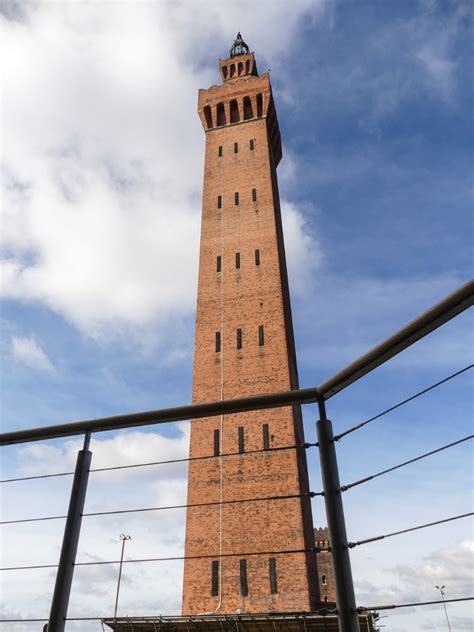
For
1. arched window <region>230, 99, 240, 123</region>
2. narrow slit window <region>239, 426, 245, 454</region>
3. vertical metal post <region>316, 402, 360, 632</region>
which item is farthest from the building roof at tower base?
arched window <region>230, 99, 240, 123</region>

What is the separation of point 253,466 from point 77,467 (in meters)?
15.8

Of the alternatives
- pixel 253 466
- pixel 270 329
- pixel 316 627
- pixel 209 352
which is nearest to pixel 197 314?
pixel 209 352

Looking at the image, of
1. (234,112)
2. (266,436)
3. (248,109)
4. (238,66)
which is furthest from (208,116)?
(266,436)

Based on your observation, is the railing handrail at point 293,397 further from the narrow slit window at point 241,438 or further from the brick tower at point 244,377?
the narrow slit window at point 241,438

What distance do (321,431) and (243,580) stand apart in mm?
15938

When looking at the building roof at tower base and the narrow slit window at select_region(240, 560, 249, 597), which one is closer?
the building roof at tower base

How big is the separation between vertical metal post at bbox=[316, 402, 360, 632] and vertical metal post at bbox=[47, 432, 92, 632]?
1.07 metres

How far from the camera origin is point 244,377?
757 inches

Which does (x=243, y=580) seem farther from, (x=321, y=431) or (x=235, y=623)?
(x=321, y=431)

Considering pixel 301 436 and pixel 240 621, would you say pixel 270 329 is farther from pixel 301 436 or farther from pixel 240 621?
pixel 240 621

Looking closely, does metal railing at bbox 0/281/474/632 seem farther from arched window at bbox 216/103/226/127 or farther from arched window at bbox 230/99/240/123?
arched window at bbox 216/103/226/127

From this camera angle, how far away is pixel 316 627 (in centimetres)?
1442

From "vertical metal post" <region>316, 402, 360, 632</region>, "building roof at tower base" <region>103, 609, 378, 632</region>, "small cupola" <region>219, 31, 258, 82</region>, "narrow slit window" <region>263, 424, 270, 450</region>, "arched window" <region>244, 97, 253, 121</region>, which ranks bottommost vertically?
"vertical metal post" <region>316, 402, 360, 632</region>

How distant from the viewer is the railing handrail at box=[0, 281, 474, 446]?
160 cm
